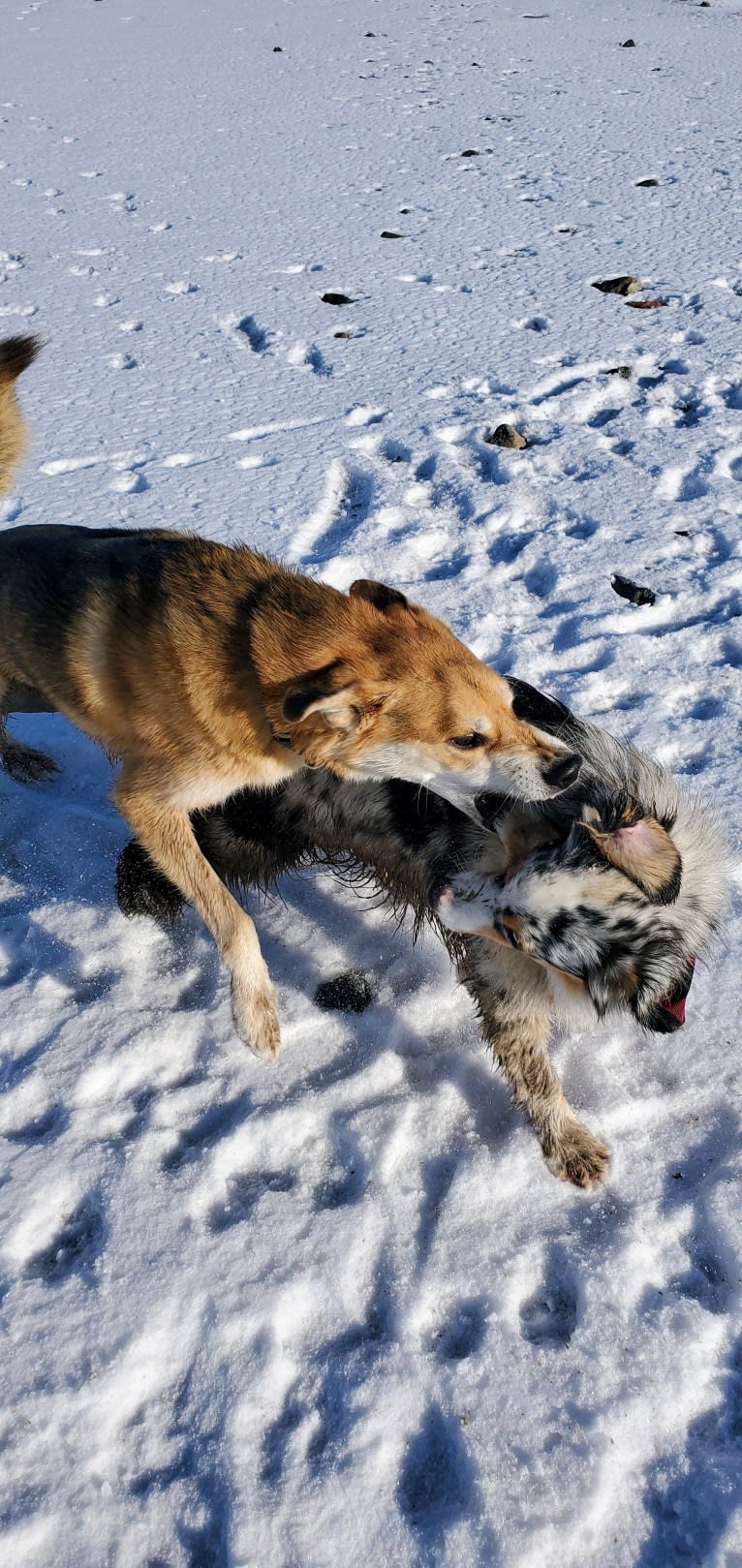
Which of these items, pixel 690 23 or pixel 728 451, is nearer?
pixel 728 451

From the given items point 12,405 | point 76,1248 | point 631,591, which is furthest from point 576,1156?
point 12,405

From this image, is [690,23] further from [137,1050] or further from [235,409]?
[137,1050]

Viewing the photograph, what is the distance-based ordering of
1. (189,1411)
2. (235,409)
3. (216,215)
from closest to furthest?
(189,1411) → (235,409) → (216,215)

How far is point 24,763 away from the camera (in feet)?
13.3

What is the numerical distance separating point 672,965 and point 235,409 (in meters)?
5.43

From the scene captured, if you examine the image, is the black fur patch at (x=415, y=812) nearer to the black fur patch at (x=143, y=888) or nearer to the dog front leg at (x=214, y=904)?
the dog front leg at (x=214, y=904)

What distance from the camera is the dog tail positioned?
332 cm

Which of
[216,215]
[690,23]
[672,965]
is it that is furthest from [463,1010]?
[690,23]

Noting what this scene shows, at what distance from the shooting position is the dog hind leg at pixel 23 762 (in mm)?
4031

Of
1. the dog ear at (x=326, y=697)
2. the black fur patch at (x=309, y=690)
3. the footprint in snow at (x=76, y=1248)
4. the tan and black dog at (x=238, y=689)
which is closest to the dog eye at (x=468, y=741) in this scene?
the tan and black dog at (x=238, y=689)

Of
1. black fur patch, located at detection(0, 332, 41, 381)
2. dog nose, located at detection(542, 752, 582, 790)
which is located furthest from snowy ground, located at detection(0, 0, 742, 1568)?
black fur patch, located at detection(0, 332, 41, 381)

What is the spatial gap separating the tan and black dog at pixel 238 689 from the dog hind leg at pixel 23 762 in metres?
0.72

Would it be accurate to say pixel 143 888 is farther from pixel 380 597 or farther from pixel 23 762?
pixel 380 597

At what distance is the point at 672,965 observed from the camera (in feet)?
8.44
